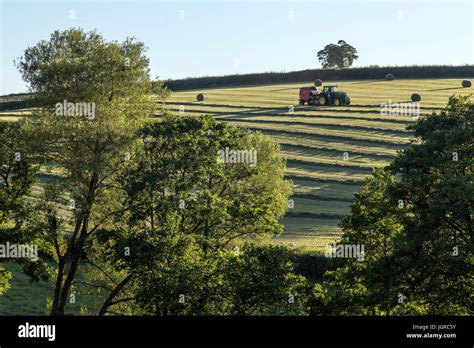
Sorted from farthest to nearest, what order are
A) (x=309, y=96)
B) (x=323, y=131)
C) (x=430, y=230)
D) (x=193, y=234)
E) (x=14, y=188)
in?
1. (x=309, y=96)
2. (x=323, y=131)
3. (x=14, y=188)
4. (x=193, y=234)
5. (x=430, y=230)

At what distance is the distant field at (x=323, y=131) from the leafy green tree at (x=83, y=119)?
40.1ft

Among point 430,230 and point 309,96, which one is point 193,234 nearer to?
point 430,230

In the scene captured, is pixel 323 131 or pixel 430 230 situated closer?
pixel 430 230

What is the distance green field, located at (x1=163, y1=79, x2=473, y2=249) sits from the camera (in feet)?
220

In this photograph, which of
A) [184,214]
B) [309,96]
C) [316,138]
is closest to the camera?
[184,214]

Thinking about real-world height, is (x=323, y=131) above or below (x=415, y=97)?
below

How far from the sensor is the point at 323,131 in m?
95.6

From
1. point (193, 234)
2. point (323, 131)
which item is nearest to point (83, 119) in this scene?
point (193, 234)

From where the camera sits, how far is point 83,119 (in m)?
39.2

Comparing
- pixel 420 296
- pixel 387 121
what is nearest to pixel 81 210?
pixel 420 296

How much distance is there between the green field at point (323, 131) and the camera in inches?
2645

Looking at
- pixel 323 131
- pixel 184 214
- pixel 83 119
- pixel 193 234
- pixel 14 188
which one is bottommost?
pixel 193 234

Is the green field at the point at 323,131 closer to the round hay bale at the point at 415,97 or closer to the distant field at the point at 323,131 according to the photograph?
the distant field at the point at 323,131

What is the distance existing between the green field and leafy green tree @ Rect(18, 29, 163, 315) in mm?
18858
